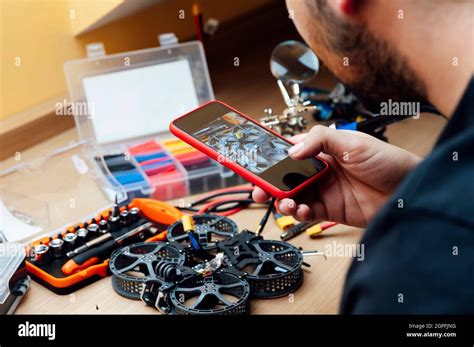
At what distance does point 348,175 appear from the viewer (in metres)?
0.93

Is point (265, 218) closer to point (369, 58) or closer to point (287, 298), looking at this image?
point (287, 298)

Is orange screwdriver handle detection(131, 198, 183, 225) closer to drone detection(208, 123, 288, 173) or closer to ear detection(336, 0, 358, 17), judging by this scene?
drone detection(208, 123, 288, 173)

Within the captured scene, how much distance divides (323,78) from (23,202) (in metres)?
0.70

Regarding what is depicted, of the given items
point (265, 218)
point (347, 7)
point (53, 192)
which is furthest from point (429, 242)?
point (53, 192)

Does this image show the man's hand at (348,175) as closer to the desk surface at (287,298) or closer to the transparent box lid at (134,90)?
the desk surface at (287,298)

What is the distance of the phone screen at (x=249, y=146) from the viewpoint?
34.1 inches

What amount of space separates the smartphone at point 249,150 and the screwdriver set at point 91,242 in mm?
150

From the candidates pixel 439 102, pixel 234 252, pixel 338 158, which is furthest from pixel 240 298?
pixel 439 102

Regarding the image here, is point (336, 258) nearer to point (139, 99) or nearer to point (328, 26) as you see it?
point (328, 26)

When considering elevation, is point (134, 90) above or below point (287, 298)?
above

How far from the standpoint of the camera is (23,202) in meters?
1.04

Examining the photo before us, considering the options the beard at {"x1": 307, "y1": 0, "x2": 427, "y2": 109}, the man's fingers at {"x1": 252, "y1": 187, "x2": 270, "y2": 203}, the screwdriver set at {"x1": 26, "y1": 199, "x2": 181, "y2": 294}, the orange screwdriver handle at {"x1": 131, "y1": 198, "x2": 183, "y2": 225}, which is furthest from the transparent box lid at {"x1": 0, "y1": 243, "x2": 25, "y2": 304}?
the beard at {"x1": 307, "y1": 0, "x2": 427, "y2": 109}

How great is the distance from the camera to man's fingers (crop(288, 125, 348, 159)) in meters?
0.86

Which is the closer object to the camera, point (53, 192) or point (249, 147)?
point (249, 147)
